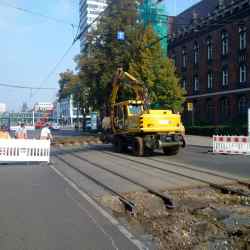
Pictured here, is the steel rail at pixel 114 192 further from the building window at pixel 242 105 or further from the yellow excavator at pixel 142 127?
the building window at pixel 242 105

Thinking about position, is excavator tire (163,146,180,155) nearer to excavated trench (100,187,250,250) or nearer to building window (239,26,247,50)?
excavated trench (100,187,250,250)

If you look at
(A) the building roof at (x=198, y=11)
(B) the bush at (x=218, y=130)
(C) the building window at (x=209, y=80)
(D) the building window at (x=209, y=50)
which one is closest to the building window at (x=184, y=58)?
(A) the building roof at (x=198, y=11)

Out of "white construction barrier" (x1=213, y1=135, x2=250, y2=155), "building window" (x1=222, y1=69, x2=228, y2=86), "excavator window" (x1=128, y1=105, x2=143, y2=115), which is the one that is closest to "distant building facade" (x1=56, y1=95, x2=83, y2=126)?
"building window" (x1=222, y1=69, x2=228, y2=86)

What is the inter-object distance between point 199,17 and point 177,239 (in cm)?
5798

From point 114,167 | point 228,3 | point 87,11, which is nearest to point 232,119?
point 228,3

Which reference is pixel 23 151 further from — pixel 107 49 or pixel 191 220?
pixel 107 49

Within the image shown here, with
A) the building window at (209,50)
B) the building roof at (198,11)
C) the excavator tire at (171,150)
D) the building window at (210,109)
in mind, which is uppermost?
the building roof at (198,11)

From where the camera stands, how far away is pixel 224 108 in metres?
50.7

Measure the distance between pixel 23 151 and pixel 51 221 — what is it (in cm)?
1087

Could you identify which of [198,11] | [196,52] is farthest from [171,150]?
[198,11]

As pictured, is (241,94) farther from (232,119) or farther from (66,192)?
(66,192)

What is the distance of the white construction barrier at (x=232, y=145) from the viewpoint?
2166 cm

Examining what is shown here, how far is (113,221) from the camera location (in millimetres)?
7543

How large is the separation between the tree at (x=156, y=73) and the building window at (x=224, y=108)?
31.1 ft
